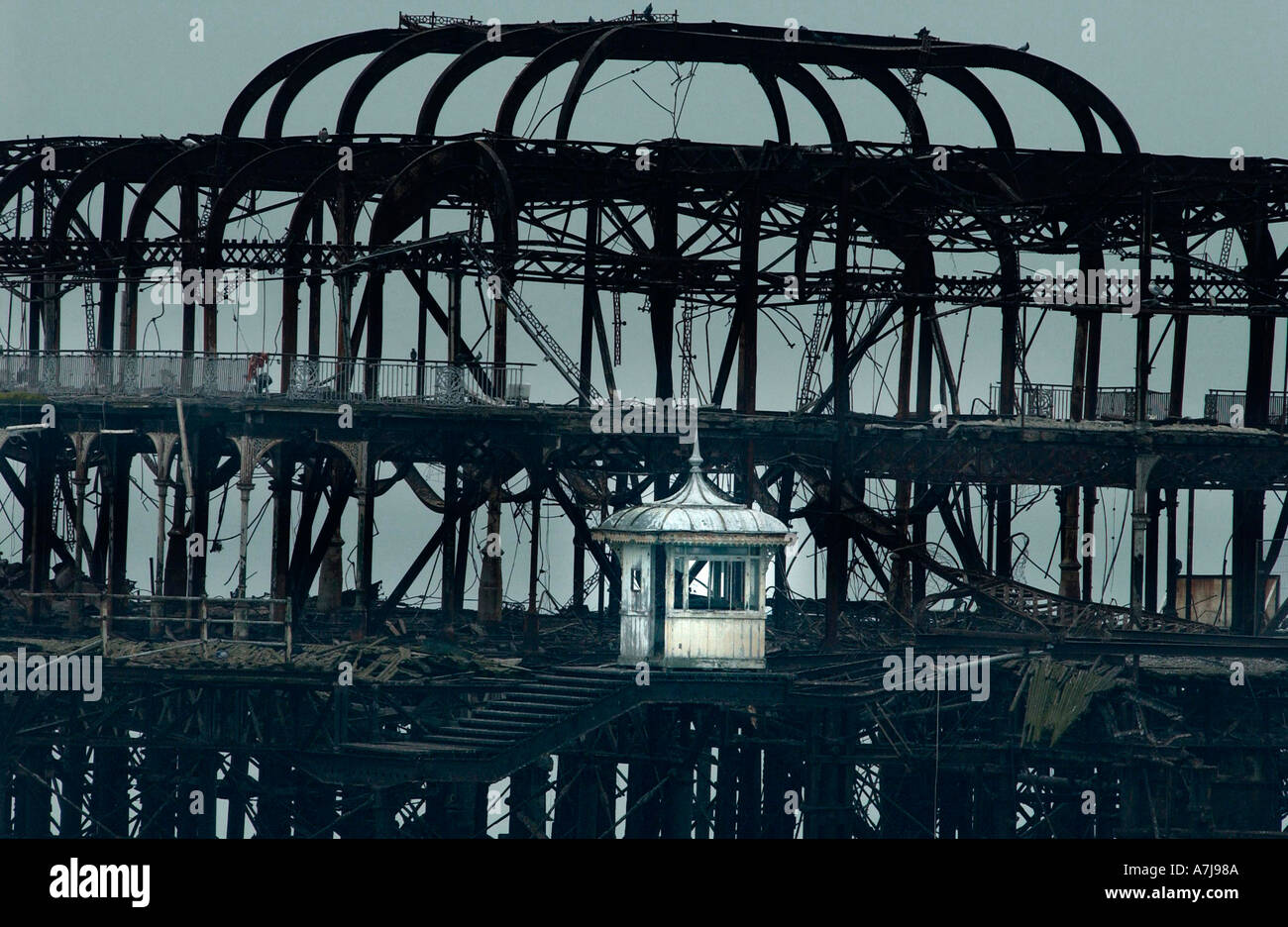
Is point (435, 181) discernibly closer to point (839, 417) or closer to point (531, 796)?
point (839, 417)

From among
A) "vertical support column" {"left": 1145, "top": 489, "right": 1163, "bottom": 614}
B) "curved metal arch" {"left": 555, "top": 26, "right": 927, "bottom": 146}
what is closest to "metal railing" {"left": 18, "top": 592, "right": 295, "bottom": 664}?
"curved metal arch" {"left": 555, "top": 26, "right": 927, "bottom": 146}

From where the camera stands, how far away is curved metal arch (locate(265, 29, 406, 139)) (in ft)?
270

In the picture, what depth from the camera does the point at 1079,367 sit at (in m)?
81.7

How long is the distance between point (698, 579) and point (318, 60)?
2147 centimetres

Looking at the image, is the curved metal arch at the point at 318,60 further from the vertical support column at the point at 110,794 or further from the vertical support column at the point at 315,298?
the vertical support column at the point at 110,794

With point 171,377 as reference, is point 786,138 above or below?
above

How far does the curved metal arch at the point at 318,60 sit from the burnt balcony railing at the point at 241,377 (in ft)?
22.3

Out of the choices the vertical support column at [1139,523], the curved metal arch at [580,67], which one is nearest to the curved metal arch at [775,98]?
the curved metal arch at [580,67]

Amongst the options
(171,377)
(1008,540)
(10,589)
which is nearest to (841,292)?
(1008,540)

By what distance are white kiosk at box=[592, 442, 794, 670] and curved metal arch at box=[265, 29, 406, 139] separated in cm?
1863

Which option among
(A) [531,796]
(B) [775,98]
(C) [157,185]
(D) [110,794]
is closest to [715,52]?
(B) [775,98]
